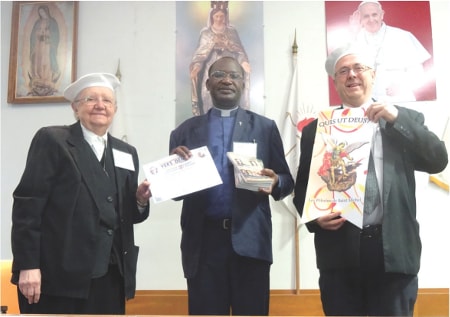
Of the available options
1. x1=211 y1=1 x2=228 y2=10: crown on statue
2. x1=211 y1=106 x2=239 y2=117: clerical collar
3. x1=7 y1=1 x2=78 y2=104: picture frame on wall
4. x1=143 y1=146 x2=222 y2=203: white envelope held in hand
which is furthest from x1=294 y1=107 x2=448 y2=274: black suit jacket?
x1=7 y1=1 x2=78 y2=104: picture frame on wall

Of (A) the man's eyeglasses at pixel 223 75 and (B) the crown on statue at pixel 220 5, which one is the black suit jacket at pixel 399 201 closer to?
(A) the man's eyeglasses at pixel 223 75

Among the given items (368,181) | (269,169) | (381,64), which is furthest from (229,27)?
(368,181)

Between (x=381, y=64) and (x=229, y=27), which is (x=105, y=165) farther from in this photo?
(x=381, y=64)

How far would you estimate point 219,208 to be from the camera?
6.43 feet

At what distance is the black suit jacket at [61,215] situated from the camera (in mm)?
1695

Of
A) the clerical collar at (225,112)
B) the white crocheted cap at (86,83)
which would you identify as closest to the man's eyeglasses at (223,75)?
the clerical collar at (225,112)

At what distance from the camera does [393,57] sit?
3.30 m

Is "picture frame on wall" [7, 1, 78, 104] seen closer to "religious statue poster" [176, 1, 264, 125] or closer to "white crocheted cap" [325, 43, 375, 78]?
"religious statue poster" [176, 1, 264, 125]

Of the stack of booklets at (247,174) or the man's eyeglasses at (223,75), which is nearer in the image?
the stack of booklets at (247,174)

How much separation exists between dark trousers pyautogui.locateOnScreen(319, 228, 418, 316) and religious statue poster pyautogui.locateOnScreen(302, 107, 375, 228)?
0.16 meters

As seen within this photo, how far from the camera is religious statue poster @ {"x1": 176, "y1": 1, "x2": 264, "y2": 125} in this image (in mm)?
3410

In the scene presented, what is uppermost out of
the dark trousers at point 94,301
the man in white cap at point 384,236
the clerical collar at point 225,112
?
the clerical collar at point 225,112

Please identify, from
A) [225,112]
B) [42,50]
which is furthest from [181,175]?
[42,50]

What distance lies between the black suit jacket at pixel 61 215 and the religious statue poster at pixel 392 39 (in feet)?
7.19
